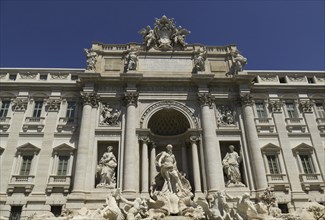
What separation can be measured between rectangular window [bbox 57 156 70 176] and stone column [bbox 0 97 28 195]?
381 cm

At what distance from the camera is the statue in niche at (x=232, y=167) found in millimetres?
22734

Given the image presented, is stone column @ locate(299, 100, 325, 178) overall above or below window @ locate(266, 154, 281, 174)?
above

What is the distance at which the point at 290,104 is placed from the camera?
2752 cm

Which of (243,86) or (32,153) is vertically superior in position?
(243,86)

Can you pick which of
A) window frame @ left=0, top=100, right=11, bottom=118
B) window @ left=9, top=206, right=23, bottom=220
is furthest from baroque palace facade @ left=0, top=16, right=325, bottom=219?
window frame @ left=0, top=100, right=11, bottom=118

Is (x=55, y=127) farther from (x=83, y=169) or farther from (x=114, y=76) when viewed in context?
(x=114, y=76)

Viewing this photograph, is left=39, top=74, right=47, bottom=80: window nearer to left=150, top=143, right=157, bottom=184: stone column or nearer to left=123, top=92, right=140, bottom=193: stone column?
left=123, top=92, right=140, bottom=193: stone column

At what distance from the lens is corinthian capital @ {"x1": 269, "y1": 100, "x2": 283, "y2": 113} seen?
26.7 meters

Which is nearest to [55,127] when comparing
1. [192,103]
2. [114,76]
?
[114,76]

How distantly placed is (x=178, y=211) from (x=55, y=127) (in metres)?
13.1

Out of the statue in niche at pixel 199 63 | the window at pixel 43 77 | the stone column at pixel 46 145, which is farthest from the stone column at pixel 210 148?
the window at pixel 43 77

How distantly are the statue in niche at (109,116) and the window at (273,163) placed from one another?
45.2ft

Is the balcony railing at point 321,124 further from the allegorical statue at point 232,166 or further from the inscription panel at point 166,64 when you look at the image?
the inscription panel at point 166,64

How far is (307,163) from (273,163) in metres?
3.14
